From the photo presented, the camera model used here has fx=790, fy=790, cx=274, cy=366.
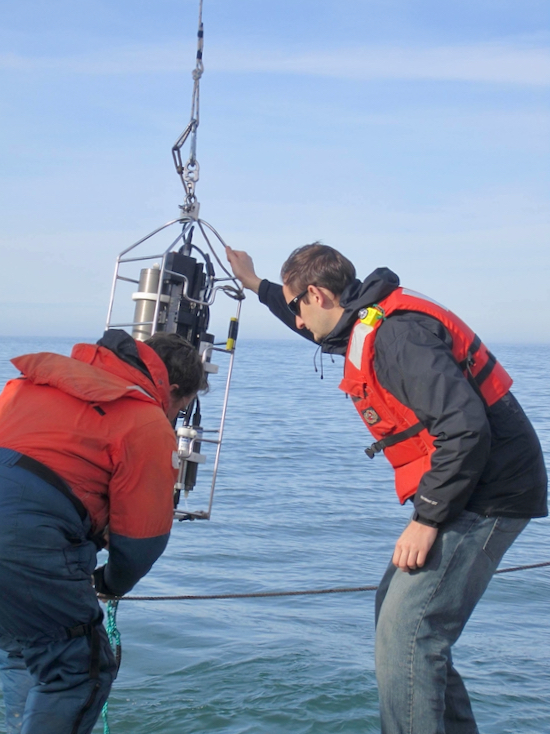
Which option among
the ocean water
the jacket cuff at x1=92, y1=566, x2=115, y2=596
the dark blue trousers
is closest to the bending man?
the dark blue trousers

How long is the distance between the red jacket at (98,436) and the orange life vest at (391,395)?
61 centimetres

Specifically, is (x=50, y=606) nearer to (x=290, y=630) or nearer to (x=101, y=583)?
(x=101, y=583)

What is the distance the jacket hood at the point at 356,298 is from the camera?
2.43 m

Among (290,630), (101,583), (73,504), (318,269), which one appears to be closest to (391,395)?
(318,269)

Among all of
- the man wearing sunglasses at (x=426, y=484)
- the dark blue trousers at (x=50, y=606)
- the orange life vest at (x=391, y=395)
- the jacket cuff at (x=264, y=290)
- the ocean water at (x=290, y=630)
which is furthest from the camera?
the ocean water at (x=290, y=630)

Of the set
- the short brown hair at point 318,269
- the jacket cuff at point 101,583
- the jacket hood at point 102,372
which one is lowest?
the jacket cuff at point 101,583

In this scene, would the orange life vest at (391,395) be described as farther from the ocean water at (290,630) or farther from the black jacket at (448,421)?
the ocean water at (290,630)

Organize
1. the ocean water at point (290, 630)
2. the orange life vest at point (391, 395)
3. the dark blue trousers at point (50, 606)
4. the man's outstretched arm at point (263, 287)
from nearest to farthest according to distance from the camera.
→ the dark blue trousers at point (50, 606) < the orange life vest at point (391, 395) < the man's outstretched arm at point (263, 287) < the ocean water at point (290, 630)

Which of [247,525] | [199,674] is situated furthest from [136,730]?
[247,525]

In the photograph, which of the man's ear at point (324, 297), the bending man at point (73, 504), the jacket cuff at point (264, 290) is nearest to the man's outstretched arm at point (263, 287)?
the jacket cuff at point (264, 290)

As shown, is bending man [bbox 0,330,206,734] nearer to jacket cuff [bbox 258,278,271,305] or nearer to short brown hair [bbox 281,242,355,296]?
short brown hair [bbox 281,242,355,296]

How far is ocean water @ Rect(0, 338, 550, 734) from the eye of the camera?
4.20 m

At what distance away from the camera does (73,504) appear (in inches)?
85.9

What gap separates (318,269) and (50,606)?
131cm
